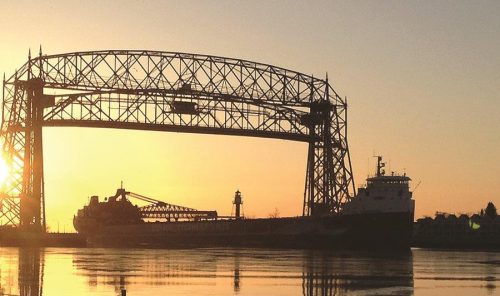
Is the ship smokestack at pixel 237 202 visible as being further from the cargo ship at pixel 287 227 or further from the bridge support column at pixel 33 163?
the bridge support column at pixel 33 163

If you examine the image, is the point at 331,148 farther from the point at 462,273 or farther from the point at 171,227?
the point at 462,273

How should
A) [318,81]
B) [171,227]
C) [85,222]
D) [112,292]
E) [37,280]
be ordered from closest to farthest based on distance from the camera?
[112,292] < [37,280] < [318,81] < [171,227] < [85,222]

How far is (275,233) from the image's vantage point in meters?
99.1

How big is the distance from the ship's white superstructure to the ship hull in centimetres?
63

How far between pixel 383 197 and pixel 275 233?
1486 cm

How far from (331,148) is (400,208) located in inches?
361

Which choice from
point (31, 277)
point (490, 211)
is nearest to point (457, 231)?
point (490, 211)

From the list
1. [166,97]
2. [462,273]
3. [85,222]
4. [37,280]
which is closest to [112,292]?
[37,280]

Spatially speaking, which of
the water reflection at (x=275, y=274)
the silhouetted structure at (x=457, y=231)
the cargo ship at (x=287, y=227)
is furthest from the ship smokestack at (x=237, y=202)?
the water reflection at (x=275, y=274)

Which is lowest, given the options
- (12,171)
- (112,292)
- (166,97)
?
(112,292)

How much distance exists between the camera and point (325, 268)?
167 feet

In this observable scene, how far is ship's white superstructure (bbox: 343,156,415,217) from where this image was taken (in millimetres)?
87562

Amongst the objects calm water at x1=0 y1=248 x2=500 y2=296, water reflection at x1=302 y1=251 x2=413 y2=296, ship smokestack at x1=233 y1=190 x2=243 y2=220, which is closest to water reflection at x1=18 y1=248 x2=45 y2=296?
calm water at x1=0 y1=248 x2=500 y2=296

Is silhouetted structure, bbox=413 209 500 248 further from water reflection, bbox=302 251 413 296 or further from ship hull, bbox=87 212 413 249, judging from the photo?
water reflection, bbox=302 251 413 296
